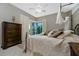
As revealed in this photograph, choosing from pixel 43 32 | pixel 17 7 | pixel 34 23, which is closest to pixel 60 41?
pixel 43 32

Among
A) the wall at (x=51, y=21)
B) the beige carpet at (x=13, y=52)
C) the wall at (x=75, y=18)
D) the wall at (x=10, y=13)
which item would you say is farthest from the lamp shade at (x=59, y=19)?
the beige carpet at (x=13, y=52)

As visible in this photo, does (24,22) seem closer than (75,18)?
No

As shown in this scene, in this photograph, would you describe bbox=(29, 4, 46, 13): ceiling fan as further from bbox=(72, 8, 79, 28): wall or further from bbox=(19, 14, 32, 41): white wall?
bbox=(72, 8, 79, 28): wall

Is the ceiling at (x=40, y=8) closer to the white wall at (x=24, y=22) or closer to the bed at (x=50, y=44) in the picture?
the white wall at (x=24, y=22)

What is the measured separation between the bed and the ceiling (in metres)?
0.40

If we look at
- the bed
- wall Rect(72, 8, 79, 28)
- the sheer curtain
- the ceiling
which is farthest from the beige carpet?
wall Rect(72, 8, 79, 28)

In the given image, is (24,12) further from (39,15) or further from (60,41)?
(60,41)

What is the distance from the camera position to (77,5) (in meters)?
1.51

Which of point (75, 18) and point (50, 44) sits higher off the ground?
point (75, 18)

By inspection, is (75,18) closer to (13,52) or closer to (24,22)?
(24,22)

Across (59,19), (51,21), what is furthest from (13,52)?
(59,19)

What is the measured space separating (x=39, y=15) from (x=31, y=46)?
0.64 m

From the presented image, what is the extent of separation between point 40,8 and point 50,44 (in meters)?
0.61

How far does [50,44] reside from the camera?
160 centimetres
